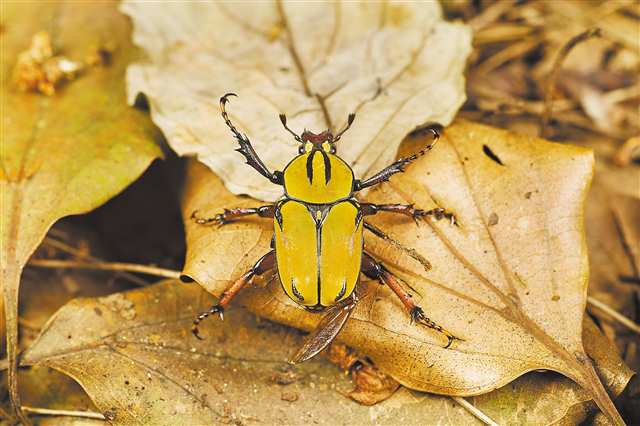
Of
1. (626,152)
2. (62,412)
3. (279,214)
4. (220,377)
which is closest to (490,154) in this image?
(279,214)

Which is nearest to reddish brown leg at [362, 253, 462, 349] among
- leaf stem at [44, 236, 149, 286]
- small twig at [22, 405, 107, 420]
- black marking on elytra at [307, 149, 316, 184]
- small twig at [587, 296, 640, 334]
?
black marking on elytra at [307, 149, 316, 184]

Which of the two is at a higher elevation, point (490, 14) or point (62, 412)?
point (490, 14)

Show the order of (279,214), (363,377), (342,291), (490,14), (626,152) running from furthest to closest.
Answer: (490,14) → (626,152) → (363,377) → (279,214) → (342,291)

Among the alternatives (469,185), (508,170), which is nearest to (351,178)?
(469,185)

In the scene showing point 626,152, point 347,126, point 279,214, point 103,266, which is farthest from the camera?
point 626,152

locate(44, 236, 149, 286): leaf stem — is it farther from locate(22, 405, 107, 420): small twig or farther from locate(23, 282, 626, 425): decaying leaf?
locate(22, 405, 107, 420): small twig

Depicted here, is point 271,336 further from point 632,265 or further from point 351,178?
point 632,265

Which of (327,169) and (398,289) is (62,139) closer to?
(327,169)

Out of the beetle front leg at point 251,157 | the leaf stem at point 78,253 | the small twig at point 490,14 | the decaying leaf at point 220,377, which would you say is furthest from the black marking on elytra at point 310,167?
the small twig at point 490,14
